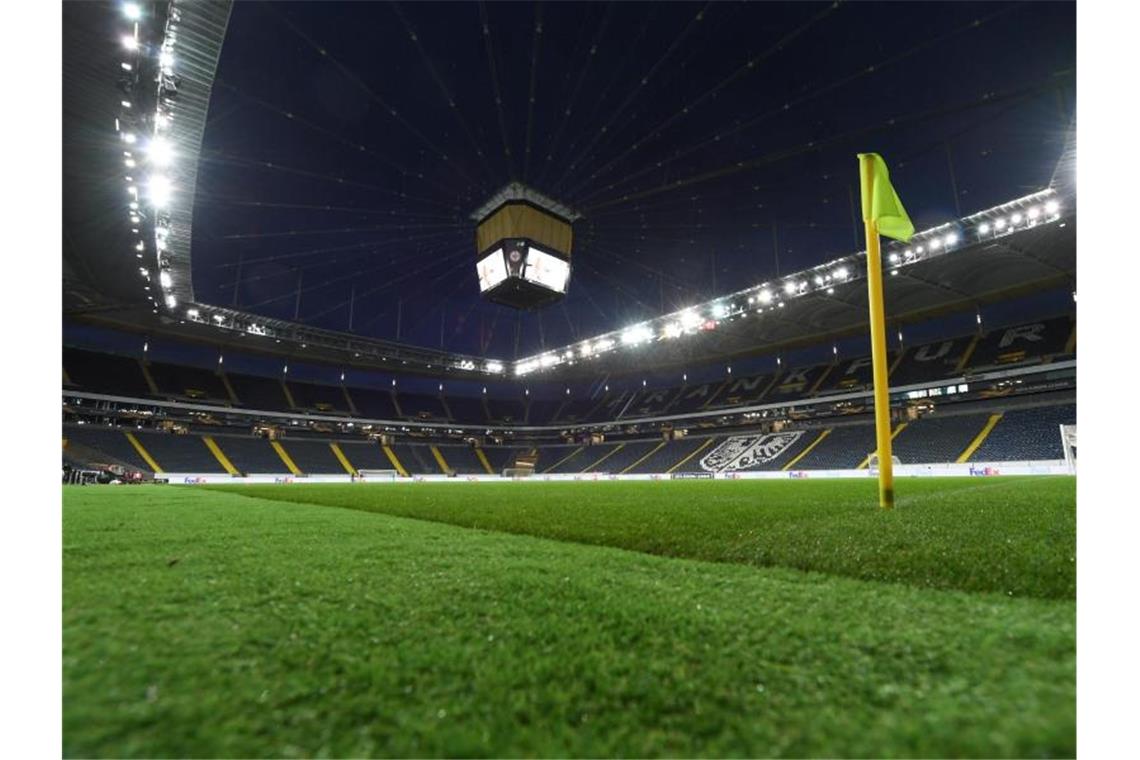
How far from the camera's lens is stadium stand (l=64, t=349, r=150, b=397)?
1144 inches

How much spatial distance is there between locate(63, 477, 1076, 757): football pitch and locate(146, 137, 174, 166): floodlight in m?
15.7

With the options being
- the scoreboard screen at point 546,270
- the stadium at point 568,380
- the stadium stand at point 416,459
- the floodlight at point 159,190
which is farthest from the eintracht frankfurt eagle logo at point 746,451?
the floodlight at point 159,190

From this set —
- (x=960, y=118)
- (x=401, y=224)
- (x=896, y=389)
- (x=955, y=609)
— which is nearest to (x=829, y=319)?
(x=896, y=389)

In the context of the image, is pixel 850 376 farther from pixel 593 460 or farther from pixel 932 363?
pixel 593 460

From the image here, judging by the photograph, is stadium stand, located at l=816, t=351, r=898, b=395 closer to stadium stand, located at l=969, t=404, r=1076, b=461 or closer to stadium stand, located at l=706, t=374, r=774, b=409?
stadium stand, located at l=706, t=374, r=774, b=409

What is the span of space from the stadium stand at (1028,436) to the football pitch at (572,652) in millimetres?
27169

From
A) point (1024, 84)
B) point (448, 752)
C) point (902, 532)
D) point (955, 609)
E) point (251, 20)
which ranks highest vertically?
point (251, 20)

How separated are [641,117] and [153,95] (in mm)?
13647

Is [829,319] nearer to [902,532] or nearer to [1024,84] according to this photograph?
[1024,84]

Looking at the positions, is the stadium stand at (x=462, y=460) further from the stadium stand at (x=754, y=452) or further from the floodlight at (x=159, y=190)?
the floodlight at (x=159, y=190)

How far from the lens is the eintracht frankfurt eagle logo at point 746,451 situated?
104 ft

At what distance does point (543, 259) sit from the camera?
23125 mm


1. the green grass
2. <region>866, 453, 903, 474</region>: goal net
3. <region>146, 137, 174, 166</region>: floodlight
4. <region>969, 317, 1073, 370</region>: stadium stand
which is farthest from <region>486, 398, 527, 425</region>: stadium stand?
the green grass

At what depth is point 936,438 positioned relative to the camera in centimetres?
2678
